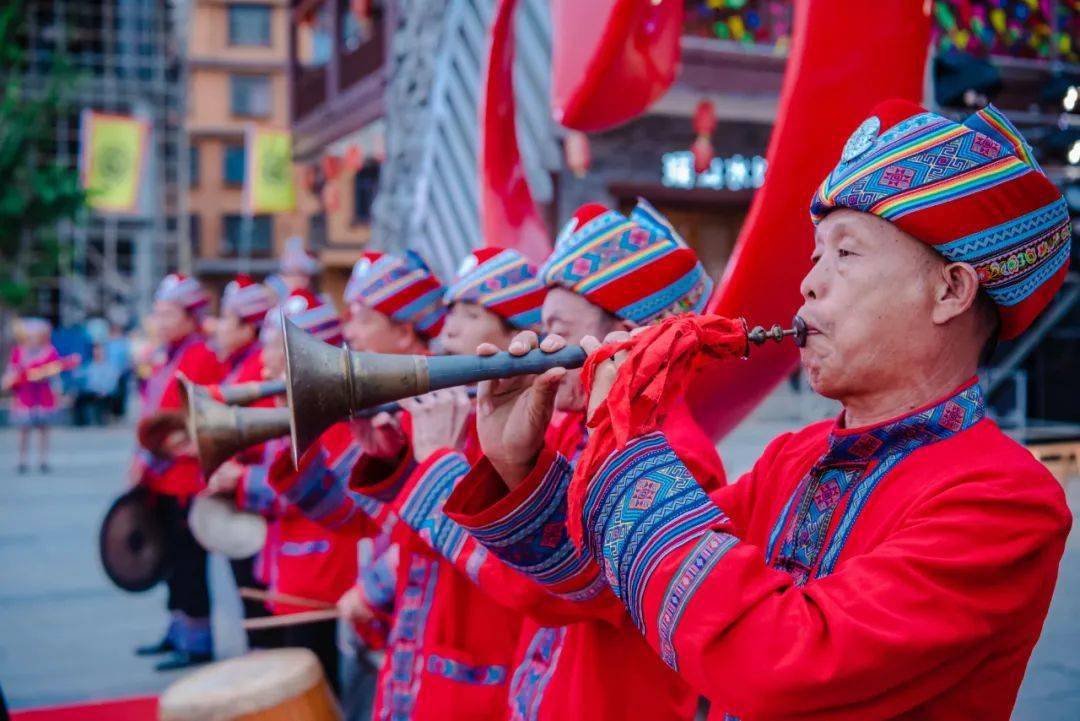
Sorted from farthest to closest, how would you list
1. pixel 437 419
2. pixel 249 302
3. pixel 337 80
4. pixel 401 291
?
1. pixel 337 80
2. pixel 249 302
3. pixel 401 291
4. pixel 437 419

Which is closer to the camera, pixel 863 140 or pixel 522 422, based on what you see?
pixel 863 140

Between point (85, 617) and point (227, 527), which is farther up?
point (227, 527)

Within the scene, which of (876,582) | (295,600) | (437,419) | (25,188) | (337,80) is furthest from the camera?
(25,188)

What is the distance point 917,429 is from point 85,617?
6.53 m

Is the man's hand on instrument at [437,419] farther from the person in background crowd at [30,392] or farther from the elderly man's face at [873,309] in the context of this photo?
the person in background crowd at [30,392]

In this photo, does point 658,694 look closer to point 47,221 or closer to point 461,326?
point 461,326

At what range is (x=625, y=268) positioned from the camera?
2369 mm

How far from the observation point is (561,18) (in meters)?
3.41

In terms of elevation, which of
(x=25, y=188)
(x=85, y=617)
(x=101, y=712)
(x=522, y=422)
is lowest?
(x=85, y=617)

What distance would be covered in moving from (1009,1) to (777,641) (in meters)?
10.7

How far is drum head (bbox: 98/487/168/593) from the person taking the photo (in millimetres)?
5125

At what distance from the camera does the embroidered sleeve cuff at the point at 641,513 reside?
52.8 inches

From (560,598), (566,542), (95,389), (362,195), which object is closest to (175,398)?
(560,598)

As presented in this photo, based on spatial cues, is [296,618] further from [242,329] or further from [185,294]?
[185,294]
